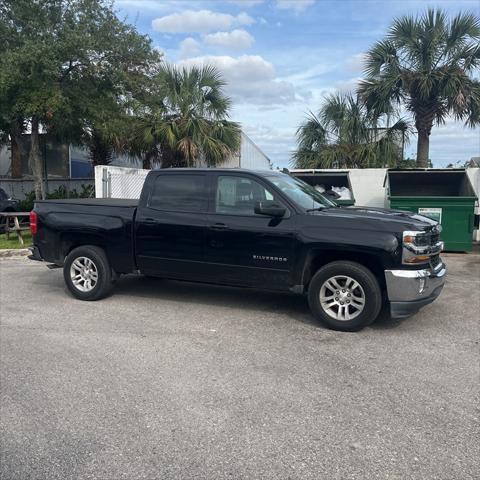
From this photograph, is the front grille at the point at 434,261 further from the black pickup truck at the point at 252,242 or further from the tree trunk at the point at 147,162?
the tree trunk at the point at 147,162

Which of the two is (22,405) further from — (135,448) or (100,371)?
(135,448)

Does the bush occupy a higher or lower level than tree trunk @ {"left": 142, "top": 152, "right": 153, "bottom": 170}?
lower

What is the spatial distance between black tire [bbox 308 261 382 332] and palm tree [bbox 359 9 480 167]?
11.0 metres

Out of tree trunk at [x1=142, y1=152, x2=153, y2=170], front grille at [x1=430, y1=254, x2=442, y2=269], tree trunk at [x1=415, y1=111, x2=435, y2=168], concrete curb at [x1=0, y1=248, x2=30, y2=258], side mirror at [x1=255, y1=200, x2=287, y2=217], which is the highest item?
tree trunk at [x1=415, y1=111, x2=435, y2=168]

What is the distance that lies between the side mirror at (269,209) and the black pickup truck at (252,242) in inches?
0.5

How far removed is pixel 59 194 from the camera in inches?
719

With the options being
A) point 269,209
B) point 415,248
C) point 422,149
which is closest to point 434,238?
point 415,248

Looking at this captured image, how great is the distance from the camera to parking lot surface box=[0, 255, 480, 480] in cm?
316

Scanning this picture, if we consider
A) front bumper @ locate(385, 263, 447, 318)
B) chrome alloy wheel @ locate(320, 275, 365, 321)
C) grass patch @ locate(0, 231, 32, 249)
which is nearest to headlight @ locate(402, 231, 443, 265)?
→ front bumper @ locate(385, 263, 447, 318)

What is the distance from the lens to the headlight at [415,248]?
5.52m

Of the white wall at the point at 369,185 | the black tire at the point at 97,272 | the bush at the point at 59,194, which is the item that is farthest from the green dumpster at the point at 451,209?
the bush at the point at 59,194

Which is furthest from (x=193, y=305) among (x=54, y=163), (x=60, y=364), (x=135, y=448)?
(x=54, y=163)

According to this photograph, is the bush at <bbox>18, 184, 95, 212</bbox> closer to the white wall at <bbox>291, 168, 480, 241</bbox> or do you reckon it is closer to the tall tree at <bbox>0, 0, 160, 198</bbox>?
the tall tree at <bbox>0, 0, 160, 198</bbox>

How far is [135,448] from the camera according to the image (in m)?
3.31
